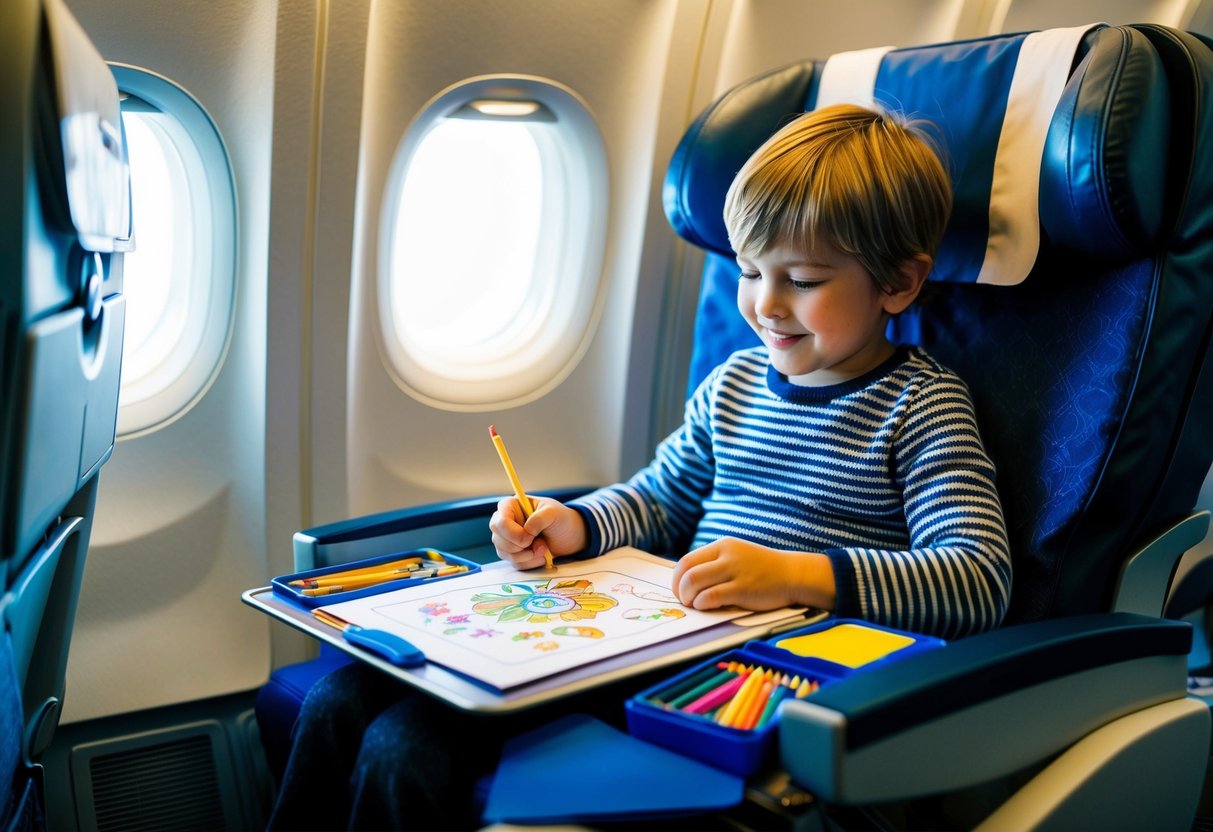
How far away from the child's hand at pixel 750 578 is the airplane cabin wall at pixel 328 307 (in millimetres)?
1185

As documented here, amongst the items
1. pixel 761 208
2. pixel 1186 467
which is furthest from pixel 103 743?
pixel 1186 467

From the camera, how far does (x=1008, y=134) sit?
1.67m

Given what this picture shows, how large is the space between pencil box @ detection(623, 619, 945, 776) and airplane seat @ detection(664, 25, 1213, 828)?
0.09 meters

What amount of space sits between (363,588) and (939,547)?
81cm

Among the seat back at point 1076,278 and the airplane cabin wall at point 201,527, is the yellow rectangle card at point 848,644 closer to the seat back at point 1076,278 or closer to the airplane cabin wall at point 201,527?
the seat back at point 1076,278

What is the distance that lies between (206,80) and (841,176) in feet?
4.08

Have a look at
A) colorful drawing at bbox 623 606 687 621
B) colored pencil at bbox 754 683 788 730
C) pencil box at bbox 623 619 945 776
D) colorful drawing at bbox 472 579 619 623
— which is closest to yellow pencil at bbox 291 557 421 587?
colorful drawing at bbox 472 579 619 623

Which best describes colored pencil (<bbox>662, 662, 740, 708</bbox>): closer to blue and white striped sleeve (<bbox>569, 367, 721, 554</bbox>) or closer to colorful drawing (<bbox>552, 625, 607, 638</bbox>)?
colorful drawing (<bbox>552, 625, 607, 638</bbox>)

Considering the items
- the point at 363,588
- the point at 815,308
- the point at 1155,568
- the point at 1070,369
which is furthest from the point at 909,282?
the point at 363,588

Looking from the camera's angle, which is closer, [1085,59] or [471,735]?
[471,735]

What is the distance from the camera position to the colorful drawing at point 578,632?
1.35 metres

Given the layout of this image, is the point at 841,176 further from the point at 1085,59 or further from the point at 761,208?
the point at 1085,59

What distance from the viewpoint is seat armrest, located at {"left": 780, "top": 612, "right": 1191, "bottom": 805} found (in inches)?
42.0

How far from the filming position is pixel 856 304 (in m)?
1.68
